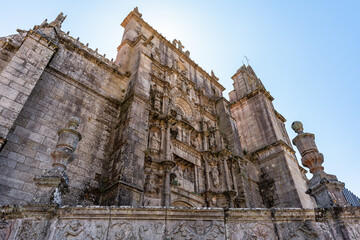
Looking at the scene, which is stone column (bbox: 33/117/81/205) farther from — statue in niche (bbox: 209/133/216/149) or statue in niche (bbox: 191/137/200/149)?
statue in niche (bbox: 209/133/216/149)

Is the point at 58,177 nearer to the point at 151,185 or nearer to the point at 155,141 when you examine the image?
the point at 151,185

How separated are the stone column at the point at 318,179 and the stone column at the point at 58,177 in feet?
16.9

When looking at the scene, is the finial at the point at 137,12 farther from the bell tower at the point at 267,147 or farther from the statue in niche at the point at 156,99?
the bell tower at the point at 267,147

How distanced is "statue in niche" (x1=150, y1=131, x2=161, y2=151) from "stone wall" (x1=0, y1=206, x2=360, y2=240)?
22.3 feet

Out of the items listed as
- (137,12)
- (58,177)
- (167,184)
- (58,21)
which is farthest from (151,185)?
(137,12)

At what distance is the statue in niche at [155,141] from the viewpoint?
1120cm

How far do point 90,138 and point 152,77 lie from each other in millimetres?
6033

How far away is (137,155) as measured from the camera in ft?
30.7

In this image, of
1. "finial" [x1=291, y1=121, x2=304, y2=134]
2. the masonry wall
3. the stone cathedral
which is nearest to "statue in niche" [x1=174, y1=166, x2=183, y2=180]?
the stone cathedral

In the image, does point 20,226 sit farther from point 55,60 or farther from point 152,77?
point 152,77

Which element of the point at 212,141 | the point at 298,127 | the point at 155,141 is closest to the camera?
the point at 298,127

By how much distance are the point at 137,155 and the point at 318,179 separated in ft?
20.7

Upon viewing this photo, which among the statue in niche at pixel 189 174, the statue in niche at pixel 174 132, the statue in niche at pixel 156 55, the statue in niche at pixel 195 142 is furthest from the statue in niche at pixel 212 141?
the statue in niche at pixel 156 55

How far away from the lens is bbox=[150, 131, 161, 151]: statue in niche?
36.7ft
